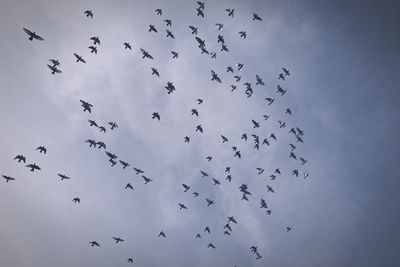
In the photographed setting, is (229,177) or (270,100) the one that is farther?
(270,100)

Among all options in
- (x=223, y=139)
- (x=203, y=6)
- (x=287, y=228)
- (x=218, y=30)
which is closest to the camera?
(x=203, y=6)

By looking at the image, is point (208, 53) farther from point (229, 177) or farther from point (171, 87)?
point (229, 177)

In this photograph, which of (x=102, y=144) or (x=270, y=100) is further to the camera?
(x=270, y=100)

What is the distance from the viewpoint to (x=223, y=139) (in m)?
70.9

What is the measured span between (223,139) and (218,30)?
20.2 m

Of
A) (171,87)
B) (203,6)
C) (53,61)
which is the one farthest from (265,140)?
(53,61)

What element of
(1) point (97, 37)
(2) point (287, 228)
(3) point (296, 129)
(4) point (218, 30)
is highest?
(4) point (218, 30)

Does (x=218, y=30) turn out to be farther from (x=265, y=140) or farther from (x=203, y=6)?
(x=265, y=140)

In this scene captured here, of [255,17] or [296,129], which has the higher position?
[255,17]

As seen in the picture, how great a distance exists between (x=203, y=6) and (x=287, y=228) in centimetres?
4903

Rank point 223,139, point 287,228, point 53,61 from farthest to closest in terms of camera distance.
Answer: point 287,228, point 223,139, point 53,61

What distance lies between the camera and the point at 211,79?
66.1 m

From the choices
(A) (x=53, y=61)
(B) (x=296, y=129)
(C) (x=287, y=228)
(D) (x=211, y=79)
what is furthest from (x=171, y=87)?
(C) (x=287, y=228)

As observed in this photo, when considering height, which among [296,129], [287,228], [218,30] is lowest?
[287,228]
